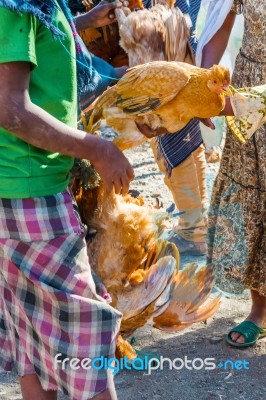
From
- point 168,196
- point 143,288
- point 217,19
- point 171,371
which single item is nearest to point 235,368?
point 171,371

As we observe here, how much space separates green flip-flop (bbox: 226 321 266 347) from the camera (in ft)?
12.2

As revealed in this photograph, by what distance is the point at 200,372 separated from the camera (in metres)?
3.51

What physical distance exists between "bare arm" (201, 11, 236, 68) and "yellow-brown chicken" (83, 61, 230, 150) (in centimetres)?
83

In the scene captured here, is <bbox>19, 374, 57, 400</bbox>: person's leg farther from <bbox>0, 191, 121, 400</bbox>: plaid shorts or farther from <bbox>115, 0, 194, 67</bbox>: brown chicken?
<bbox>115, 0, 194, 67</bbox>: brown chicken

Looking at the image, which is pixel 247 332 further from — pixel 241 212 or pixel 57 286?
pixel 57 286

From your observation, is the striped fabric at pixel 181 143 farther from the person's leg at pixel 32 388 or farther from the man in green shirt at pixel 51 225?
the person's leg at pixel 32 388

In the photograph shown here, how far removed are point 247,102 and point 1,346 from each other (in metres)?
1.27

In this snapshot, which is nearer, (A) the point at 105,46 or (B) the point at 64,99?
(B) the point at 64,99

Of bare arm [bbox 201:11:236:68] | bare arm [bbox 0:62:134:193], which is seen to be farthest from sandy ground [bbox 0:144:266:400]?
bare arm [bbox 0:62:134:193]

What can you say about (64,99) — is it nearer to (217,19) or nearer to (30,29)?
(30,29)

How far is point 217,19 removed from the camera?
355 centimetres

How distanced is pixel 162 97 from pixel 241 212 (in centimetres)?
108

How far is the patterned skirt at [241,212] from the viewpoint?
3.50 m

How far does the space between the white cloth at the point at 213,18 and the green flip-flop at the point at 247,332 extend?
128 cm
